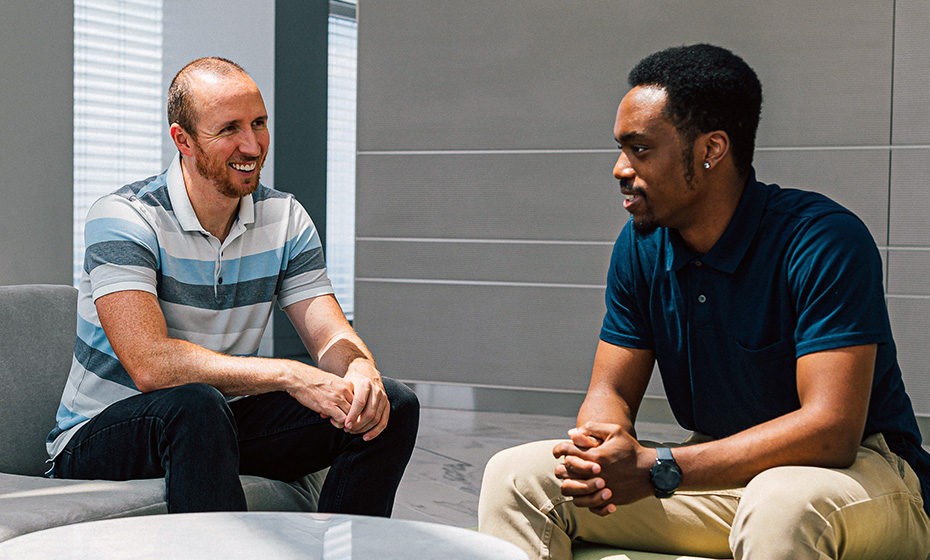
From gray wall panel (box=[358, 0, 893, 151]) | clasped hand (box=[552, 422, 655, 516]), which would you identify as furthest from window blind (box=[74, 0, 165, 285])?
clasped hand (box=[552, 422, 655, 516])

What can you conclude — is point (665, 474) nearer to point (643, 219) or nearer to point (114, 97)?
point (643, 219)

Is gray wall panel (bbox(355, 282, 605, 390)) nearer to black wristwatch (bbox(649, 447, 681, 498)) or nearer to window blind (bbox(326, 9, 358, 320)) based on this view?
window blind (bbox(326, 9, 358, 320))

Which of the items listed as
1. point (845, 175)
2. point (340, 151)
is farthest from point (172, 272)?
point (340, 151)

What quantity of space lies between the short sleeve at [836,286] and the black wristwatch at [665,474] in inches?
9.9

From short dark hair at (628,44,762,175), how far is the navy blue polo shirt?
0.13 metres

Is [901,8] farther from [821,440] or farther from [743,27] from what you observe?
[821,440]

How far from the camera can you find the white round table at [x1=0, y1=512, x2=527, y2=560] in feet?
3.58

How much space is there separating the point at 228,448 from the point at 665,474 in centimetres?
68

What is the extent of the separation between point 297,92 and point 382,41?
3.26 ft

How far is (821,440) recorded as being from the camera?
1.37m

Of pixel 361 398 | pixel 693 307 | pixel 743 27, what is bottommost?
pixel 361 398

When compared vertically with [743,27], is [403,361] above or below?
below

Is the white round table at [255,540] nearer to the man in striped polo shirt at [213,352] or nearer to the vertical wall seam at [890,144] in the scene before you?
the man in striped polo shirt at [213,352]

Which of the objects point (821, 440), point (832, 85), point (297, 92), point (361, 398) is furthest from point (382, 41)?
point (821, 440)
